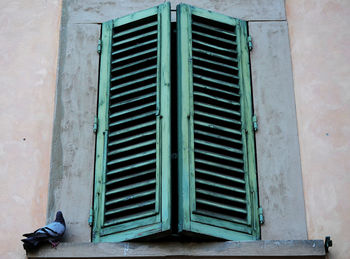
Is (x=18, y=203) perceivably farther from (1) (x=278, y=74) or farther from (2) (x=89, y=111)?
(1) (x=278, y=74)

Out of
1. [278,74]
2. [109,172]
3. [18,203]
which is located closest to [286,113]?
[278,74]

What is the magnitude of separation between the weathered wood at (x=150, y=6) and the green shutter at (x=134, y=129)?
0.23 metres

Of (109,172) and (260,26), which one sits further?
(260,26)

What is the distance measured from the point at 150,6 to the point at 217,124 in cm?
151

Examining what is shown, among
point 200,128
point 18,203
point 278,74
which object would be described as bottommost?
point 18,203

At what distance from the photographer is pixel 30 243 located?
7.82 metres

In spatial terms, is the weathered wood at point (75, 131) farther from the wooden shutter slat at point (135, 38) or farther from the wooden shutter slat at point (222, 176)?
the wooden shutter slat at point (222, 176)

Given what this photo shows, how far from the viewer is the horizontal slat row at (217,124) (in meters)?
8.02

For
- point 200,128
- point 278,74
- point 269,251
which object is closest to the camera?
point 269,251

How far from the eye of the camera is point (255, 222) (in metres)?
8.09

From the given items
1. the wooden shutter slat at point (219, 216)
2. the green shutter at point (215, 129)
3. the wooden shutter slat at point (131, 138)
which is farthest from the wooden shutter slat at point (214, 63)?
the wooden shutter slat at point (219, 216)

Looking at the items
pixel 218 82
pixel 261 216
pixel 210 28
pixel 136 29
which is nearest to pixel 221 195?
pixel 261 216

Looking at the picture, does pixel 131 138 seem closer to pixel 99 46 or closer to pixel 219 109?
pixel 219 109

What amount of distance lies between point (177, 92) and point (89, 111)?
80cm
